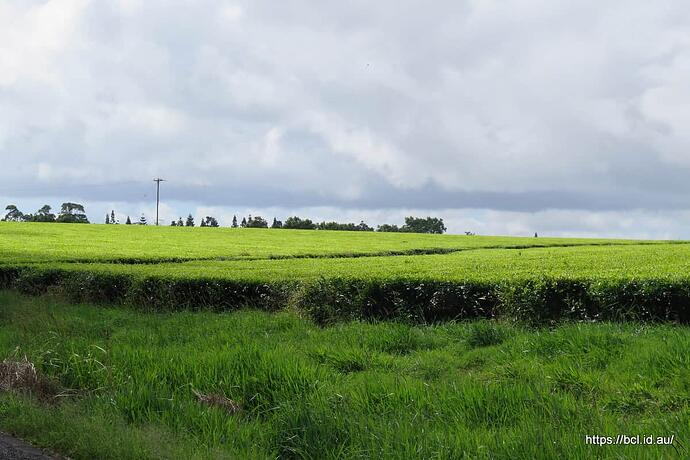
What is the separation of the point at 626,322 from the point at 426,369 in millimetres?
2837

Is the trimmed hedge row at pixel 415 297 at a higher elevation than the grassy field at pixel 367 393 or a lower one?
higher

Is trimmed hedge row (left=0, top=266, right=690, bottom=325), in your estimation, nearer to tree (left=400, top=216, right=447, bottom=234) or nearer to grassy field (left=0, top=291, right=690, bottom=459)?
grassy field (left=0, top=291, right=690, bottom=459)

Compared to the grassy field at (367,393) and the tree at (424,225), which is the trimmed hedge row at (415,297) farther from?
the tree at (424,225)

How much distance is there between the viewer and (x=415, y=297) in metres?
9.47

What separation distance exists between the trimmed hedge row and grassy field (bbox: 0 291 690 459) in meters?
0.58

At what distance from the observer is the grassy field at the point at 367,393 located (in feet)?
14.8

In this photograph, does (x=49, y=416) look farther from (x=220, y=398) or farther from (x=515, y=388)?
(x=515, y=388)

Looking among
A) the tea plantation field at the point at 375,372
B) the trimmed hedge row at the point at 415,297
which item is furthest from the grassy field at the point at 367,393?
the trimmed hedge row at the point at 415,297

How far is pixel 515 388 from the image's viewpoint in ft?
16.8

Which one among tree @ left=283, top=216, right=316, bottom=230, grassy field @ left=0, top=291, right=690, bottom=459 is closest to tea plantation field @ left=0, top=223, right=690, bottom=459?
A: grassy field @ left=0, top=291, right=690, bottom=459

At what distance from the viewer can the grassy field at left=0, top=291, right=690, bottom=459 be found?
4.50 meters

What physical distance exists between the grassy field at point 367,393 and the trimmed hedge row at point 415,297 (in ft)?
1.91

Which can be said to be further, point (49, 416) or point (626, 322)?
point (626, 322)

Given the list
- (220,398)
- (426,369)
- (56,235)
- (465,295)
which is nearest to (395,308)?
(465,295)
